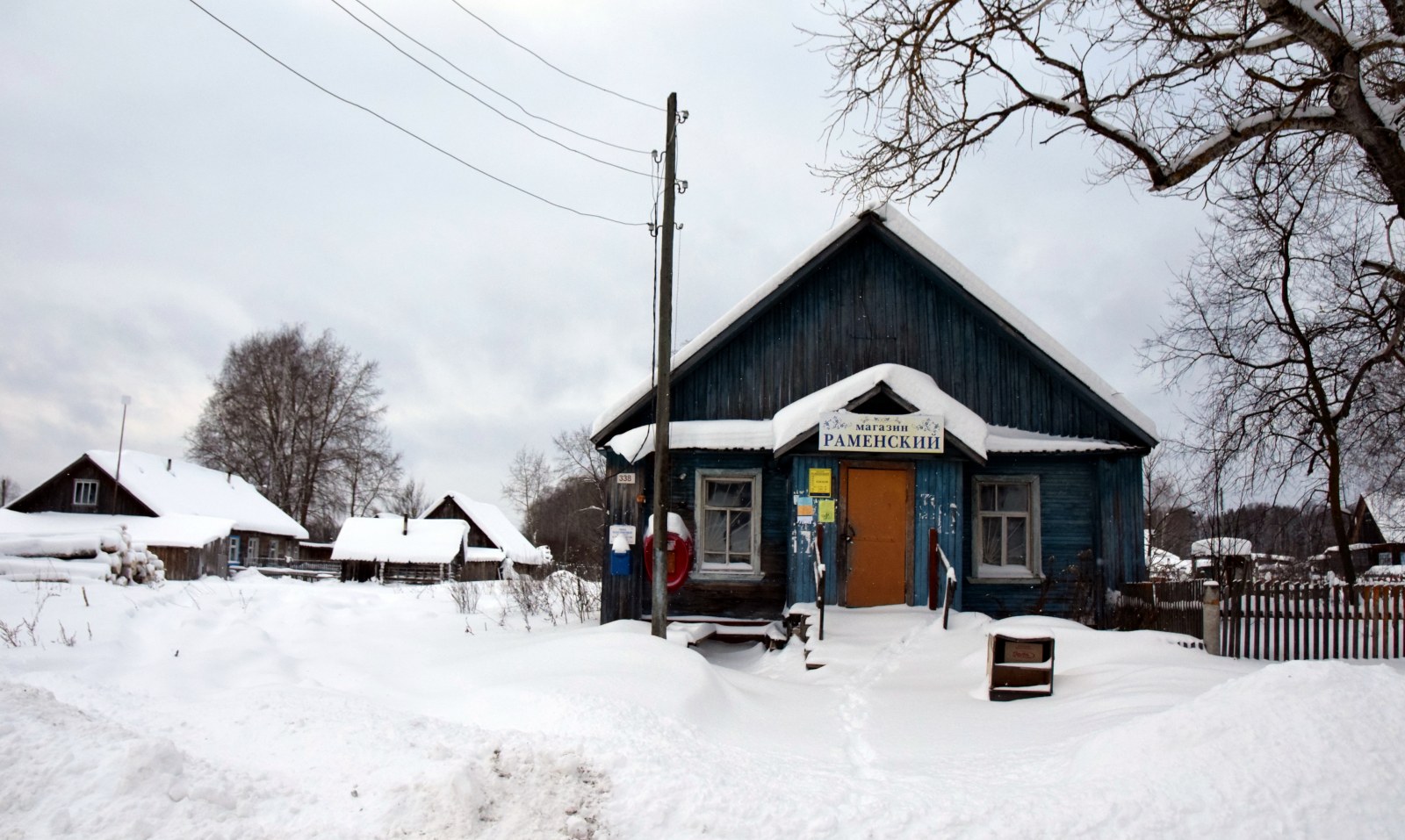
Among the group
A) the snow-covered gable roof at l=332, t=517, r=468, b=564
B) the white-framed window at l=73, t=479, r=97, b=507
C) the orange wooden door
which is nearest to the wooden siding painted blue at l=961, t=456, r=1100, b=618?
the orange wooden door

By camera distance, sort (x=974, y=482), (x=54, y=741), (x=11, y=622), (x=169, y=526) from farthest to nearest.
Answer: (x=169, y=526)
(x=974, y=482)
(x=11, y=622)
(x=54, y=741)

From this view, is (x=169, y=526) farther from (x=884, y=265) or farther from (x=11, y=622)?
(x=884, y=265)

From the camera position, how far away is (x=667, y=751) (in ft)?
18.7

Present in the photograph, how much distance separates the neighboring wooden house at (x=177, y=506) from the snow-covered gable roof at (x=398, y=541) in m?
3.47

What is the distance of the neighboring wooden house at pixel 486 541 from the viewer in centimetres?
4909

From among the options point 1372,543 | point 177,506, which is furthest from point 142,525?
point 1372,543

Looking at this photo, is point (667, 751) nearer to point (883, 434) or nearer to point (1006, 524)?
point (883, 434)

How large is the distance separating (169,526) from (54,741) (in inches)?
1479

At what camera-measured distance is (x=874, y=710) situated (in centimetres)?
807

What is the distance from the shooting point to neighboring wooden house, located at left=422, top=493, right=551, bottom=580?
161ft

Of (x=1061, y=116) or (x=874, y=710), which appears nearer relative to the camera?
(x=874, y=710)

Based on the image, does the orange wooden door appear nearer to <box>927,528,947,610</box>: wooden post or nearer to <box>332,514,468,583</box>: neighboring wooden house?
<box>927,528,947,610</box>: wooden post

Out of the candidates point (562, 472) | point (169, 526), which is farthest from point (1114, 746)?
point (562, 472)

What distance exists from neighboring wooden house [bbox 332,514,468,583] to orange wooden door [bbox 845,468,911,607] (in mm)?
33657
